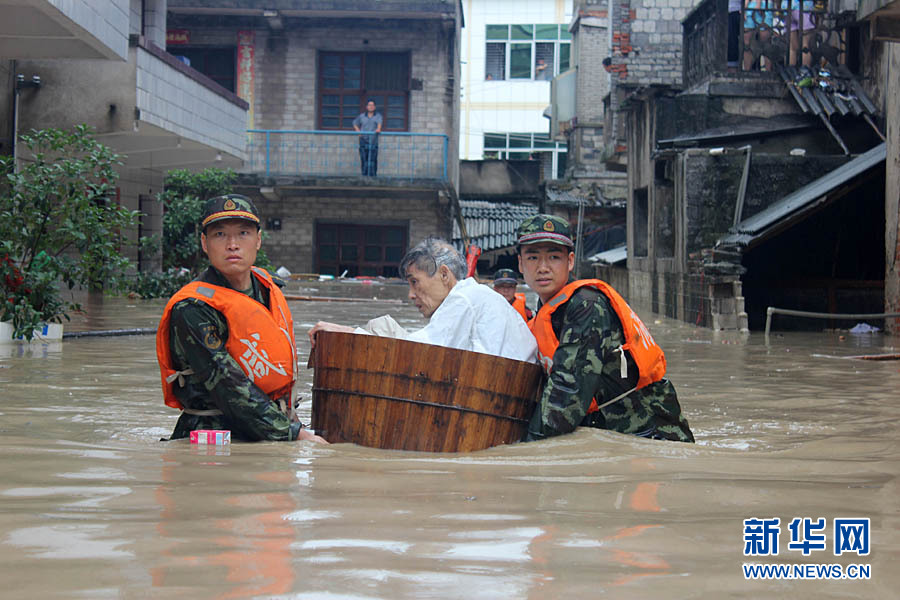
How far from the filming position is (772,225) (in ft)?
47.8

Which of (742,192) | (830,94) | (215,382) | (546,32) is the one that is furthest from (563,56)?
(215,382)

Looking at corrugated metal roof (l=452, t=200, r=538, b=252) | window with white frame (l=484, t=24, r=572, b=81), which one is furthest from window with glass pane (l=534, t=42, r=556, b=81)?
corrugated metal roof (l=452, t=200, r=538, b=252)

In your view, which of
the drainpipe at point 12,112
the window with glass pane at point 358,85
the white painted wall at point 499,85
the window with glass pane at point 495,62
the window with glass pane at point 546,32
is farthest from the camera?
the window with glass pane at point 495,62

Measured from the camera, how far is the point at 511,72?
4697 cm

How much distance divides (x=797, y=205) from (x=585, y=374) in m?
10.9

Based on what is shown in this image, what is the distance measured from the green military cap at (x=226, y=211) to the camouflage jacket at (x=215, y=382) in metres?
0.23

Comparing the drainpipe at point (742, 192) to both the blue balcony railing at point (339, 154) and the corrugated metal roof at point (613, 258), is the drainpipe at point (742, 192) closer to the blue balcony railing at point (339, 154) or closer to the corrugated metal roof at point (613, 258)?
the corrugated metal roof at point (613, 258)

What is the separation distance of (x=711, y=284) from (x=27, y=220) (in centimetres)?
911

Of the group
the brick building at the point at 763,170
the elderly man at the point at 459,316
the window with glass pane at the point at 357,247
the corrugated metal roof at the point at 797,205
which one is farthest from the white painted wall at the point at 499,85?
the elderly man at the point at 459,316

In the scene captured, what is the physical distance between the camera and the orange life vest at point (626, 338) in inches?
184

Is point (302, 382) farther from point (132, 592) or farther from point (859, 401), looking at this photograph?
point (132, 592)

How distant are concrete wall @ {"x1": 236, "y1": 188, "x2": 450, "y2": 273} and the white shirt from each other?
81.3 feet

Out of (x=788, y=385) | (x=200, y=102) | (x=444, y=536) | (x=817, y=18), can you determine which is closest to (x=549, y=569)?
(x=444, y=536)

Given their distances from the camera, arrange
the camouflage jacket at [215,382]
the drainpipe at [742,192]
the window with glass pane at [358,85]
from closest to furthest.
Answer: the camouflage jacket at [215,382], the drainpipe at [742,192], the window with glass pane at [358,85]
